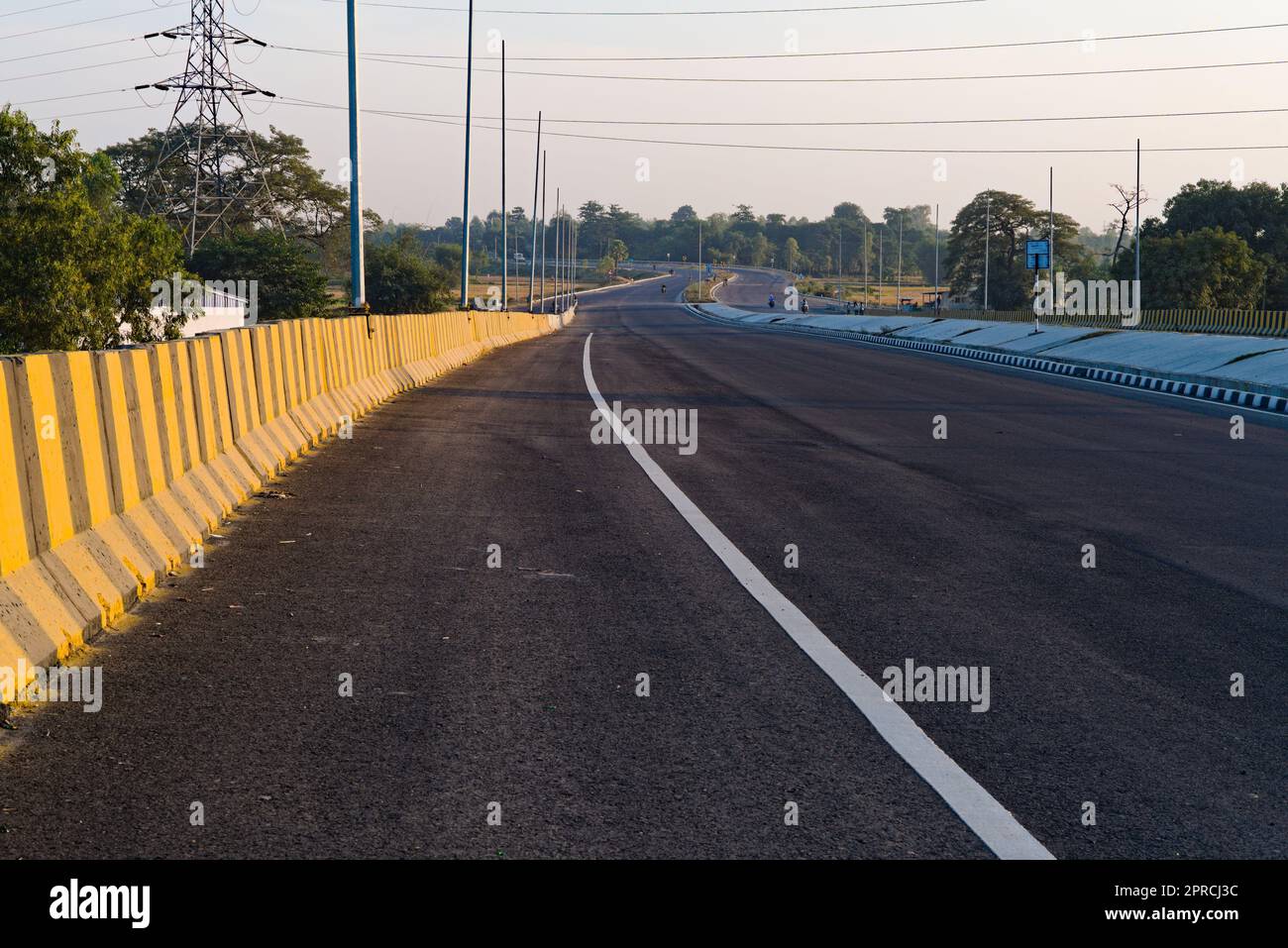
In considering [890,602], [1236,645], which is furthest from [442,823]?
[1236,645]

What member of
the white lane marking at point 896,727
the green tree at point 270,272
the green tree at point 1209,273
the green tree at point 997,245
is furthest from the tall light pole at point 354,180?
the green tree at point 997,245

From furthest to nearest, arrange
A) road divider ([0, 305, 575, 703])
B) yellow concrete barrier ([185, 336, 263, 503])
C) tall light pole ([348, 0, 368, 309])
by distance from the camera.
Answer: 1. tall light pole ([348, 0, 368, 309])
2. yellow concrete barrier ([185, 336, 263, 503])
3. road divider ([0, 305, 575, 703])

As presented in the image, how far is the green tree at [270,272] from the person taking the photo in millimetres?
76062

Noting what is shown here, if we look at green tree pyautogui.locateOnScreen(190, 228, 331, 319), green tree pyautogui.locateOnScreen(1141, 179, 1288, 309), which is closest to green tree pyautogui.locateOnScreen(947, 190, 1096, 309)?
green tree pyautogui.locateOnScreen(1141, 179, 1288, 309)

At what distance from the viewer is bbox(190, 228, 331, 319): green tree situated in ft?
250

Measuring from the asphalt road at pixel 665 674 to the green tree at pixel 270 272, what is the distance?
65998mm

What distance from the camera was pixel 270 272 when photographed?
76.4 meters

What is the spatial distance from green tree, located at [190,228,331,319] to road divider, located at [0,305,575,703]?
6453 centimetres

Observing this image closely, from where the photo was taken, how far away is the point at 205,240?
8069cm

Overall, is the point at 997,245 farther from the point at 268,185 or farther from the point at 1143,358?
the point at 1143,358

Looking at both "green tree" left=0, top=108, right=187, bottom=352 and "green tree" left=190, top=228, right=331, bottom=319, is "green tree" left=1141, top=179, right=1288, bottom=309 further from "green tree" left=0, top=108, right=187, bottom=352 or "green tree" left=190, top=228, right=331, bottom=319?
"green tree" left=0, top=108, right=187, bottom=352

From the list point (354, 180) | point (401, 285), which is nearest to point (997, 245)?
point (401, 285)

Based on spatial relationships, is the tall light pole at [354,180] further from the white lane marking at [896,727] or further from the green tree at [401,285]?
the green tree at [401,285]
